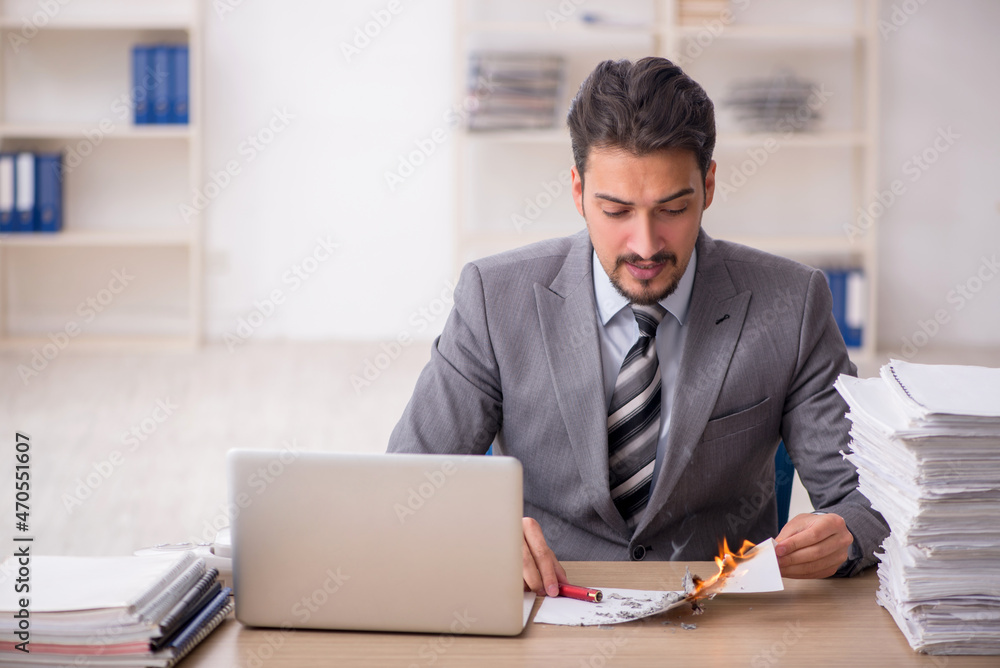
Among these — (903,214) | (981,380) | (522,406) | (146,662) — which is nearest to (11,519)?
(522,406)

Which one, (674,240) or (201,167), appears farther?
(201,167)

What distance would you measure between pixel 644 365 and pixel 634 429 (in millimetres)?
94

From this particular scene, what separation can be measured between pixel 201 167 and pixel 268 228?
43 centimetres

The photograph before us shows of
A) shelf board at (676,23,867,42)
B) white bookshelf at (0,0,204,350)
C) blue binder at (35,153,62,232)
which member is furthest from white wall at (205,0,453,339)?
shelf board at (676,23,867,42)

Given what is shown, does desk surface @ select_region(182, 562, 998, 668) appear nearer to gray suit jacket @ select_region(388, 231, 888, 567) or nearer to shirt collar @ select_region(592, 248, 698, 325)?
gray suit jacket @ select_region(388, 231, 888, 567)

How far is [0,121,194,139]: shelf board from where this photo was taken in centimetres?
462

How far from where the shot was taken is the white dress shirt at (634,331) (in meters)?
1.48

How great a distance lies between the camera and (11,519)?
2834 millimetres

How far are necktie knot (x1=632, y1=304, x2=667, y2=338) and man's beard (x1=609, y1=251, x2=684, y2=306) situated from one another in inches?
1.0

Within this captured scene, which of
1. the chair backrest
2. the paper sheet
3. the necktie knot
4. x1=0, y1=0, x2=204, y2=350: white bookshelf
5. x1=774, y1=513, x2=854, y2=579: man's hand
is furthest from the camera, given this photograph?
x1=0, y1=0, x2=204, y2=350: white bookshelf

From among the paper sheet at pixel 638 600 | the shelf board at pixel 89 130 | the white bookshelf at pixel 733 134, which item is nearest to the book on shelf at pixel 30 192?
the shelf board at pixel 89 130

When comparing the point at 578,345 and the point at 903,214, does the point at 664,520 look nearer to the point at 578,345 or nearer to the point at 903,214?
the point at 578,345

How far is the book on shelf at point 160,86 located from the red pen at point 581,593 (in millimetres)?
4144

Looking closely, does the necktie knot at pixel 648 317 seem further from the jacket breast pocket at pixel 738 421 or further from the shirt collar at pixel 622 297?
the jacket breast pocket at pixel 738 421
